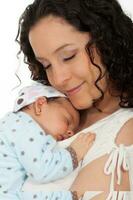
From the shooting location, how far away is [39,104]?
4.59 ft

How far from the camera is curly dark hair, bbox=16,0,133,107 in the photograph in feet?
4.49

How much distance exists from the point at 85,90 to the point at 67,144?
0.59ft

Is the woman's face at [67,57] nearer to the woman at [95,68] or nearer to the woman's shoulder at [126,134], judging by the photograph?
the woman at [95,68]

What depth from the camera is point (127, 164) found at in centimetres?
128

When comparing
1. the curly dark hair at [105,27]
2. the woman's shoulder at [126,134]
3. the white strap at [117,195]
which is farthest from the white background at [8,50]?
the white strap at [117,195]

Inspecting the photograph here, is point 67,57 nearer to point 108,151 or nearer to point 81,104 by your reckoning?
point 81,104

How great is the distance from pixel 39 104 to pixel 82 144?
0.19 m

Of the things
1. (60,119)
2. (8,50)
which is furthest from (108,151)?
(8,50)

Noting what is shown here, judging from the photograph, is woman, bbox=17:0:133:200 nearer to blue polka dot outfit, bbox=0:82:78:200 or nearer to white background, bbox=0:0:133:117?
blue polka dot outfit, bbox=0:82:78:200

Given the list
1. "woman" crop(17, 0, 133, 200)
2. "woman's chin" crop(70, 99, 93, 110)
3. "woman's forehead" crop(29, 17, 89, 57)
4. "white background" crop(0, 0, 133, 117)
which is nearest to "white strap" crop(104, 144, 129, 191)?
"woman" crop(17, 0, 133, 200)

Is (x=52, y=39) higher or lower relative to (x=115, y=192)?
higher

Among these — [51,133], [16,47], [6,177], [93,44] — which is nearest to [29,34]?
[93,44]

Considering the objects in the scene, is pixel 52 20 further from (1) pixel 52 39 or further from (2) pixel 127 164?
(2) pixel 127 164

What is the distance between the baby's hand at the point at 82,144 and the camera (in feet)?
4.33
